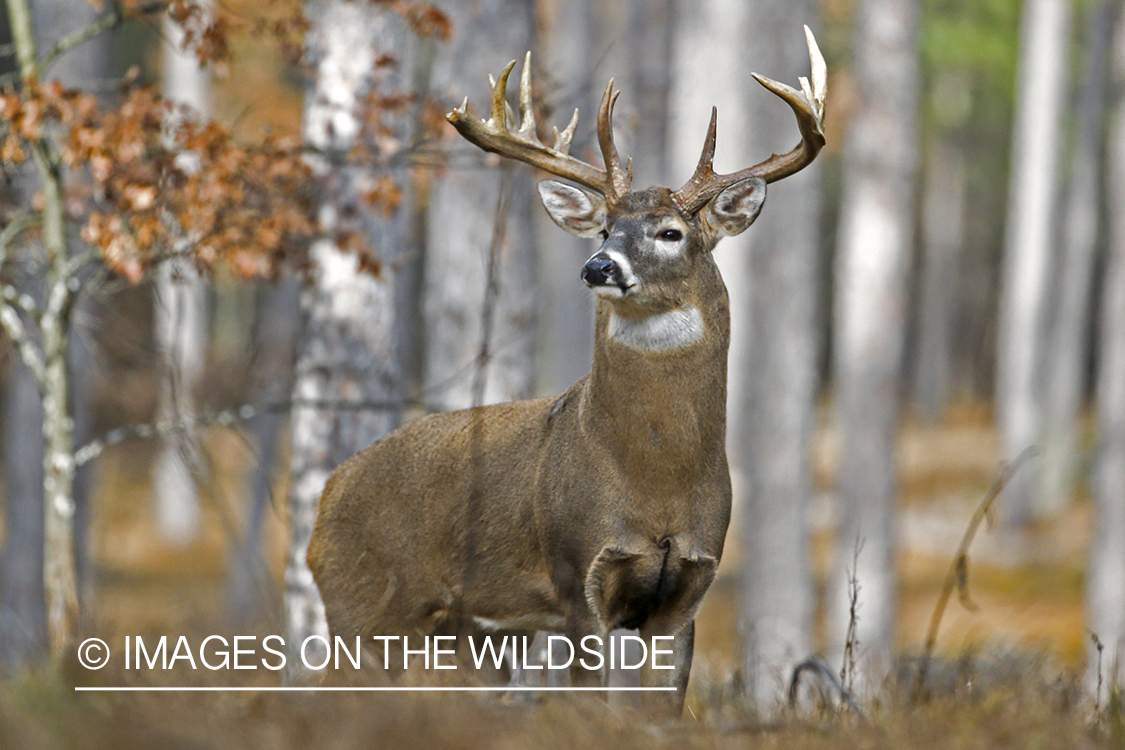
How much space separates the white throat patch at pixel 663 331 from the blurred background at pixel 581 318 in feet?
1.69

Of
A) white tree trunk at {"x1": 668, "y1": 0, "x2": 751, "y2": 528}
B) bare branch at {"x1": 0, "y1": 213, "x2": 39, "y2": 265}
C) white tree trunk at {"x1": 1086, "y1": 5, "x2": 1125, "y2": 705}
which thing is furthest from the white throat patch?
white tree trunk at {"x1": 1086, "y1": 5, "x2": 1125, "y2": 705}

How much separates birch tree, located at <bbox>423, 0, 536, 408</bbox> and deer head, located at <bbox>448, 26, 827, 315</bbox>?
3.21 m

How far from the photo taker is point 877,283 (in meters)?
12.1

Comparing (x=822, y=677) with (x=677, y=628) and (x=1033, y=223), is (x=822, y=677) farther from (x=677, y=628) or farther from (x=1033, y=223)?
(x=1033, y=223)

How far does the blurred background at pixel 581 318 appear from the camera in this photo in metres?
5.97

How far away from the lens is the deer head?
4203 mm

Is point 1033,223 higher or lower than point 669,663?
higher

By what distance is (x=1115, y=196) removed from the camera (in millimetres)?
13062

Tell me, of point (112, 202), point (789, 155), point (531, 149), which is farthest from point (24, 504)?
point (789, 155)

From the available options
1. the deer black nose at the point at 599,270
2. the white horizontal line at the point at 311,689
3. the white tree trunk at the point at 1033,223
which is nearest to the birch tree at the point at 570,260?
the white tree trunk at the point at 1033,223

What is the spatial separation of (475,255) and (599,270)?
173 inches

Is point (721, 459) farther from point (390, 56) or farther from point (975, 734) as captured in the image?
point (390, 56)

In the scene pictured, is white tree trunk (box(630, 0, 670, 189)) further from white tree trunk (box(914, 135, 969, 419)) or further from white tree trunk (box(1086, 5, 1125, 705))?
white tree trunk (box(914, 135, 969, 419))

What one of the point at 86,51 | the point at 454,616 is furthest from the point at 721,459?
the point at 86,51
